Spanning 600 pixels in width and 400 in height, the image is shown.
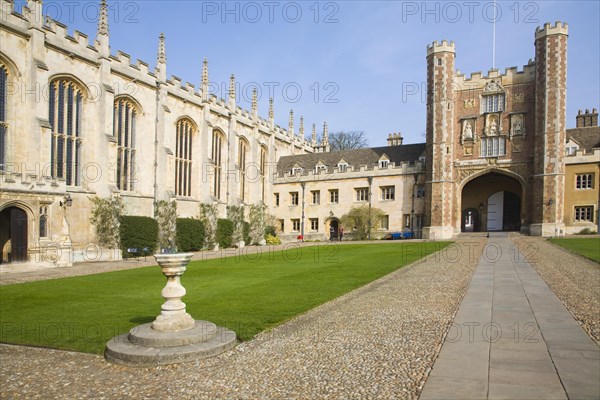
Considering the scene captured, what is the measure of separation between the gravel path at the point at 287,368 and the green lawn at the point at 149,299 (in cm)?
62

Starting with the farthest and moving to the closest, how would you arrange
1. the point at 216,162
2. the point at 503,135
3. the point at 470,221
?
the point at 470,221
the point at 216,162
the point at 503,135

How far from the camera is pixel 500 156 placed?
34188 millimetres

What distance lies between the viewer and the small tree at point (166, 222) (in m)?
28.2

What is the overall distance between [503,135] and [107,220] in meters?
30.5

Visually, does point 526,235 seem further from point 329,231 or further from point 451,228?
point 329,231

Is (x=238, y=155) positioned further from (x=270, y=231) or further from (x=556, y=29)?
(x=556, y=29)

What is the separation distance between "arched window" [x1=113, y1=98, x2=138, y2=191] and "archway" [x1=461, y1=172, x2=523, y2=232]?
29022mm

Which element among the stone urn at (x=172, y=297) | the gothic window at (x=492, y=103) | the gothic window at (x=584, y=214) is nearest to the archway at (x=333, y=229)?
the gothic window at (x=492, y=103)

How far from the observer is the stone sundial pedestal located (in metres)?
5.66

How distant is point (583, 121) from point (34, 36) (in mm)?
44515

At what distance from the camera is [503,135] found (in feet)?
112

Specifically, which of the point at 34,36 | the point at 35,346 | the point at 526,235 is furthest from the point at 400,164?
the point at 35,346

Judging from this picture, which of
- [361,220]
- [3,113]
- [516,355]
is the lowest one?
[516,355]

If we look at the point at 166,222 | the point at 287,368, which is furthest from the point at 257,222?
the point at 287,368
